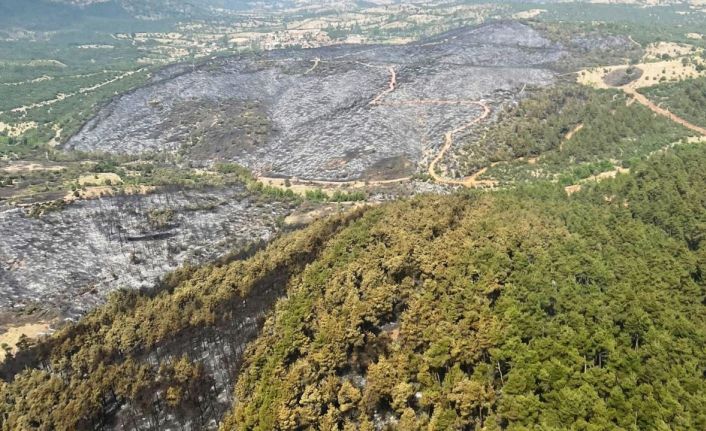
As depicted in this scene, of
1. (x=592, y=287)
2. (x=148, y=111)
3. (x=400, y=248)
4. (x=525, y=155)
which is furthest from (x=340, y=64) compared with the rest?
(x=592, y=287)

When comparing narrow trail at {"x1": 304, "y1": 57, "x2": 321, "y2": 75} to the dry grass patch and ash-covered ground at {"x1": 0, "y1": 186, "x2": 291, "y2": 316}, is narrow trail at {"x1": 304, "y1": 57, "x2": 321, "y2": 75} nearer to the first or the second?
ash-covered ground at {"x1": 0, "y1": 186, "x2": 291, "y2": 316}

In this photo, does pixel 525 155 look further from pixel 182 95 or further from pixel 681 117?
pixel 182 95

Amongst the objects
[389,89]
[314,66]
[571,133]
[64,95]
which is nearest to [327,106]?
[389,89]

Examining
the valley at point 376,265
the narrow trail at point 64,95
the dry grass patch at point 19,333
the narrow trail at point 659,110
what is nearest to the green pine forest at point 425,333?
the valley at point 376,265

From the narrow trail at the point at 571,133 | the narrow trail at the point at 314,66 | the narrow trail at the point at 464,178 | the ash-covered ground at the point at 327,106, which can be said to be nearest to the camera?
the narrow trail at the point at 464,178

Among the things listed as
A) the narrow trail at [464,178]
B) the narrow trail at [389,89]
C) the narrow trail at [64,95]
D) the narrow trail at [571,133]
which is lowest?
the narrow trail at [64,95]

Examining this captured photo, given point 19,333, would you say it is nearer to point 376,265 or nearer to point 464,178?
point 376,265

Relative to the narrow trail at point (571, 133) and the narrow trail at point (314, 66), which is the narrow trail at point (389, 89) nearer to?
the narrow trail at point (314, 66)
